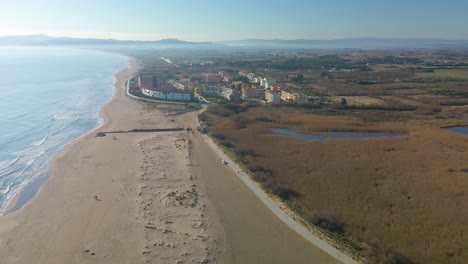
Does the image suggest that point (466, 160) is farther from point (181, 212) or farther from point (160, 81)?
point (160, 81)

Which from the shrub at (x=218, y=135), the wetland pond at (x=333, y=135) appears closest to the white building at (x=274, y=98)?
the wetland pond at (x=333, y=135)

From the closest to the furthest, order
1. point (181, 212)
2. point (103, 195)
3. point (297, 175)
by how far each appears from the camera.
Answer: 1. point (181, 212)
2. point (103, 195)
3. point (297, 175)

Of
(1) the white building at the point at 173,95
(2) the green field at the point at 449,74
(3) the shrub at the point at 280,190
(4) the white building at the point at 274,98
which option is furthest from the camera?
(2) the green field at the point at 449,74

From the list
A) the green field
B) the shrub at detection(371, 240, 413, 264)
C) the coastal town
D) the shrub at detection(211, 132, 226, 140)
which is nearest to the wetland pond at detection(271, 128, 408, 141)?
the shrub at detection(211, 132, 226, 140)

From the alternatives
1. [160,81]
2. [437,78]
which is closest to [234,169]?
[160,81]

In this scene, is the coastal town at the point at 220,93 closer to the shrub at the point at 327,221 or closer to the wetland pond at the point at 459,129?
the wetland pond at the point at 459,129
